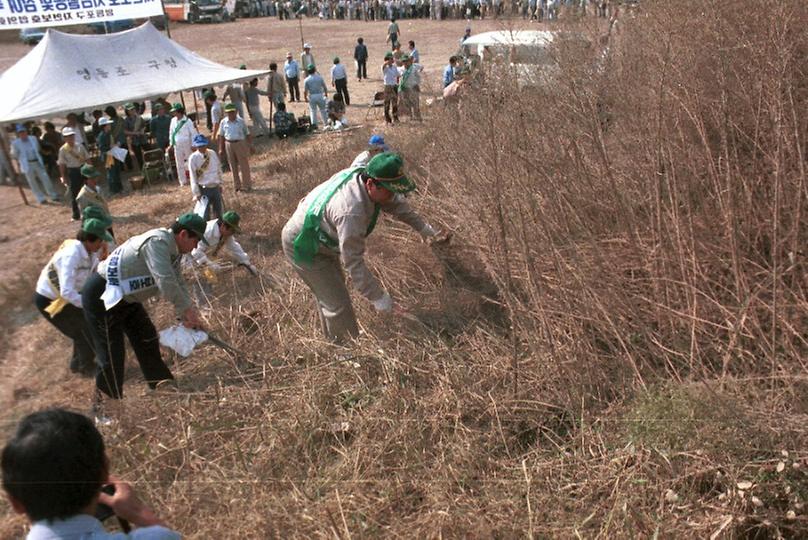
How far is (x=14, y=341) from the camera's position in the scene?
17.8 ft

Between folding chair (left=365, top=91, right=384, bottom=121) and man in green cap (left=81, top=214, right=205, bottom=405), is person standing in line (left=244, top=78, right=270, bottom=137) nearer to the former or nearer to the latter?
folding chair (left=365, top=91, right=384, bottom=121)

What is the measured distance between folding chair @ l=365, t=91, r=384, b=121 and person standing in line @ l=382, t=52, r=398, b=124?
659 mm

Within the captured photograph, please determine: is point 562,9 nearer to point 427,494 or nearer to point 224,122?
point 224,122

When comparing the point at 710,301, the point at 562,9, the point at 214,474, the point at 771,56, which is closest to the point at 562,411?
the point at 710,301

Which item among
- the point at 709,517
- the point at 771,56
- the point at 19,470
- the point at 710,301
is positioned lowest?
the point at 709,517

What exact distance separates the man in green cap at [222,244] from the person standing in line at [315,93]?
25.9 feet

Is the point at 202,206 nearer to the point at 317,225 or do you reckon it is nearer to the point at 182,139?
the point at 182,139

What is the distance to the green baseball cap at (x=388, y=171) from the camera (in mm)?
3357

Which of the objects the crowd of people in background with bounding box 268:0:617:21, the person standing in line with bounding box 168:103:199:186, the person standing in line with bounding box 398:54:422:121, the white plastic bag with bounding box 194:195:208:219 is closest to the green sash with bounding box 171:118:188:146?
the person standing in line with bounding box 168:103:199:186

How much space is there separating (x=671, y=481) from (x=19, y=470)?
2.28 metres

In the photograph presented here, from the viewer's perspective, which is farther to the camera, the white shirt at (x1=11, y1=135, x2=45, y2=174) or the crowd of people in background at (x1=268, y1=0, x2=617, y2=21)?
the crowd of people in background at (x1=268, y1=0, x2=617, y2=21)

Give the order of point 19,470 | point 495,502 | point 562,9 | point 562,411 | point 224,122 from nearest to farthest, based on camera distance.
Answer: point 19,470 → point 495,502 → point 562,411 → point 562,9 → point 224,122

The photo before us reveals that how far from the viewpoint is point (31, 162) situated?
32.2 ft

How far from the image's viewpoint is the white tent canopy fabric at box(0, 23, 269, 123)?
9.76 metres
